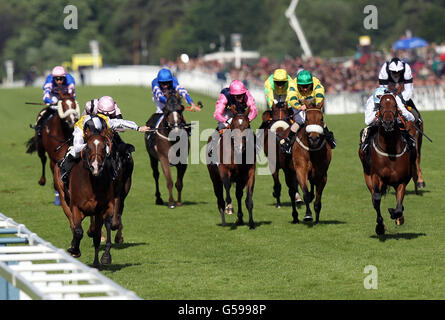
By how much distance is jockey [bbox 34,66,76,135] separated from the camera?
63.7 feet

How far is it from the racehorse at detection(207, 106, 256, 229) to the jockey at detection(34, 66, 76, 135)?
396 cm

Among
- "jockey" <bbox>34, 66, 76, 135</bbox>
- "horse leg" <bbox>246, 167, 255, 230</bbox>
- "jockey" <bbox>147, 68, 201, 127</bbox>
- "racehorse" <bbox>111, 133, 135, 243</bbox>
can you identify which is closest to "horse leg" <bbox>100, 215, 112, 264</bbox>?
"racehorse" <bbox>111, 133, 135, 243</bbox>

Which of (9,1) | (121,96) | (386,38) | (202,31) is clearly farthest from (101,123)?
(9,1)

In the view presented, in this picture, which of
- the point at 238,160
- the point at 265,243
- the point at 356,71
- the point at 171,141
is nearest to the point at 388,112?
the point at 265,243

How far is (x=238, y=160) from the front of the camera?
16219mm

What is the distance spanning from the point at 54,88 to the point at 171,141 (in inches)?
94.1

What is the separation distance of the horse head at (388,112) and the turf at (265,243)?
161cm

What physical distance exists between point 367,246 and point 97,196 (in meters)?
3.82

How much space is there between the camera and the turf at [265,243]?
11.7m

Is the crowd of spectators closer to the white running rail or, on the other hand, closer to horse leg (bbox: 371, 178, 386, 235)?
horse leg (bbox: 371, 178, 386, 235)

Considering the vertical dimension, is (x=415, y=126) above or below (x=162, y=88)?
below

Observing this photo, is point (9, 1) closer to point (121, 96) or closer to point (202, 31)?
point (202, 31)

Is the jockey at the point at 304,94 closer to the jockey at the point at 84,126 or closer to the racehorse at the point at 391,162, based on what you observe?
the racehorse at the point at 391,162

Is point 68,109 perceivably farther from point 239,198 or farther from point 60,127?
point 239,198
